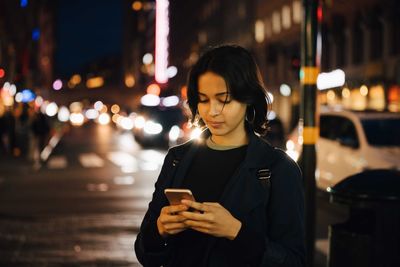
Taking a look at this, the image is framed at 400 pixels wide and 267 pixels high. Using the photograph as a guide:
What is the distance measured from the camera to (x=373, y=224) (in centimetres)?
502

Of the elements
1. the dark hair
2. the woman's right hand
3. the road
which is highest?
the dark hair

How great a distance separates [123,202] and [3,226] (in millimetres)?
3686

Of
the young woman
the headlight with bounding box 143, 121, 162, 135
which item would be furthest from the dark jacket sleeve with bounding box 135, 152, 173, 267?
the headlight with bounding box 143, 121, 162, 135

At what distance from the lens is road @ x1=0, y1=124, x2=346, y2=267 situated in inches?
371

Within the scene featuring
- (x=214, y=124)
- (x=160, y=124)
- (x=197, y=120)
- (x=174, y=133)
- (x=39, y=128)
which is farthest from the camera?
(x=160, y=124)

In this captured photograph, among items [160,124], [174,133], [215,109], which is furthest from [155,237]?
[160,124]

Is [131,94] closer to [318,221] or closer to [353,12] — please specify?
[353,12]

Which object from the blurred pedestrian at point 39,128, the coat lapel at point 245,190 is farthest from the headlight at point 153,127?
the coat lapel at point 245,190

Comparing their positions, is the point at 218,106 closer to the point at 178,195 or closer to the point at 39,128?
the point at 178,195

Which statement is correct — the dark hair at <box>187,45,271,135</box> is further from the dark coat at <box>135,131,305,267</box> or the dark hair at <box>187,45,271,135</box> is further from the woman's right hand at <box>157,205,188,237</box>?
the woman's right hand at <box>157,205,188,237</box>

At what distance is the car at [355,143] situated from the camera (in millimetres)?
13531

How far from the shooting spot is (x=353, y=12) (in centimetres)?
3978

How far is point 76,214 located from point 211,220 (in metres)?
10.9

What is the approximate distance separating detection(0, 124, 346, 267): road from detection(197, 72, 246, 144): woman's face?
19.7 feet
